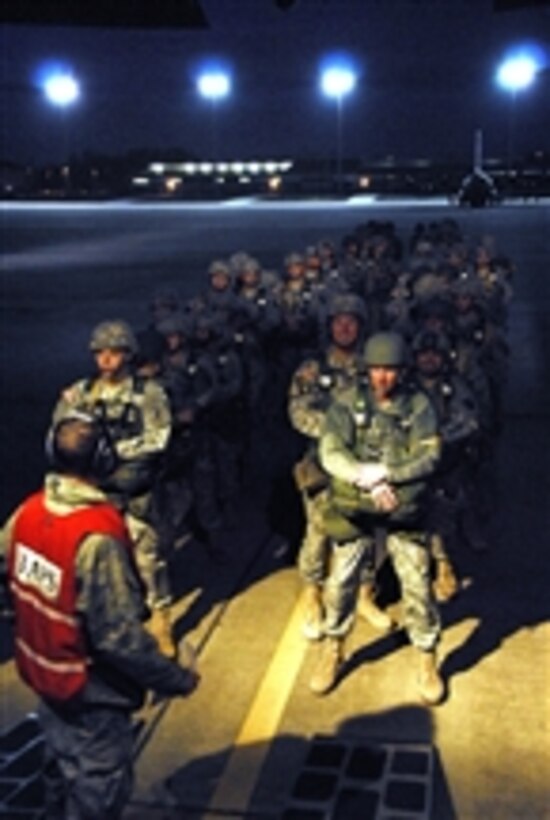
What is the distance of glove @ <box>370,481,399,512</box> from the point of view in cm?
523

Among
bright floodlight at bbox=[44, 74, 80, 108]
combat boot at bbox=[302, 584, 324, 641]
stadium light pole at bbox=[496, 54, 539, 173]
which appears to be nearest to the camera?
combat boot at bbox=[302, 584, 324, 641]

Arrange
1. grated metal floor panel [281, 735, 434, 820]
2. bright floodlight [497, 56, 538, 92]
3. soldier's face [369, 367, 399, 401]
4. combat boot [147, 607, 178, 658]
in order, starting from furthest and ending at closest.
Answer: bright floodlight [497, 56, 538, 92] → combat boot [147, 607, 178, 658] → soldier's face [369, 367, 399, 401] → grated metal floor panel [281, 735, 434, 820]

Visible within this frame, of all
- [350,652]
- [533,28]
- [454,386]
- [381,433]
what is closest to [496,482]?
[454,386]

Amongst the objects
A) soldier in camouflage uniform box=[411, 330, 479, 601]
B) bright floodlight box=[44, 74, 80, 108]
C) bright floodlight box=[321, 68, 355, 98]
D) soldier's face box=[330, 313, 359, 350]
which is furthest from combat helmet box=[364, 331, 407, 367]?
bright floodlight box=[44, 74, 80, 108]

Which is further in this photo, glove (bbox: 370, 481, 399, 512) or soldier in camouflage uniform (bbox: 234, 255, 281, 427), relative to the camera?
soldier in camouflage uniform (bbox: 234, 255, 281, 427)

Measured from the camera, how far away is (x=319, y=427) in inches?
247

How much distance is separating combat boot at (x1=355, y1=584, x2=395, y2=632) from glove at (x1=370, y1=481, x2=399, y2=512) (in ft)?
4.86

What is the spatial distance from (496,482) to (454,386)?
2334 millimetres

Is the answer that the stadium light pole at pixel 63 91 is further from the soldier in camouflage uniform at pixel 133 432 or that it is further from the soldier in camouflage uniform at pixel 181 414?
the soldier in camouflage uniform at pixel 133 432

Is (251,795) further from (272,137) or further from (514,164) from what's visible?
(272,137)

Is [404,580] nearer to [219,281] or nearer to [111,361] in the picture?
[111,361]

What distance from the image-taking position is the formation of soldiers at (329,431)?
551 cm

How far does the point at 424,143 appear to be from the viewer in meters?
89.8

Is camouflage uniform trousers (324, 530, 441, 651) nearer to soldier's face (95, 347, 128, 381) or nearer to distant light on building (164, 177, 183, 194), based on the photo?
soldier's face (95, 347, 128, 381)
